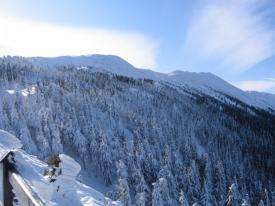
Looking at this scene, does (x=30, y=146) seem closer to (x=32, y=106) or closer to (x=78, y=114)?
(x=32, y=106)

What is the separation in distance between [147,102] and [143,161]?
8558cm

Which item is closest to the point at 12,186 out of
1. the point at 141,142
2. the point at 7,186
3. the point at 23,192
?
the point at 7,186

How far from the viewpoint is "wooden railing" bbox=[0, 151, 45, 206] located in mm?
3852

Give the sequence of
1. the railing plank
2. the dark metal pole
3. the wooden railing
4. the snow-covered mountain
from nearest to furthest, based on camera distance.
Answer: the railing plank
the wooden railing
the dark metal pole
the snow-covered mountain

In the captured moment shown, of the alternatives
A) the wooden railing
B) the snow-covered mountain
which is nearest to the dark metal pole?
the wooden railing

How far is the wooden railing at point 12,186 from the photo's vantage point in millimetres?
3852

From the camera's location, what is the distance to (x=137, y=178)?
210 ft

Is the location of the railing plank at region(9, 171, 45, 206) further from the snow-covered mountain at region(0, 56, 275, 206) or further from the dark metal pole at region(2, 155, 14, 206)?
the snow-covered mountain at region(0, 56, 275, 206)

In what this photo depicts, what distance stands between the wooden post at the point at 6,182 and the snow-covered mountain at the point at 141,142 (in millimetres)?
38770

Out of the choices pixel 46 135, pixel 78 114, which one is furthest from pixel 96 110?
pixel 46 135

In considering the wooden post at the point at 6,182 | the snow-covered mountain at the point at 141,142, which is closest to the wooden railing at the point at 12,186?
the wooden post at the point at 6,182

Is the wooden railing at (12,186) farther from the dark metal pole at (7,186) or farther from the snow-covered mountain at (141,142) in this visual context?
the snow-covered mountain at (141,142)

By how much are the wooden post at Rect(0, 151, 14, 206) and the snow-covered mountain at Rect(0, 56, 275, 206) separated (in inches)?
1526

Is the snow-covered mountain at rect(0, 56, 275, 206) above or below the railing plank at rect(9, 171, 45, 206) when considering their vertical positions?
below
